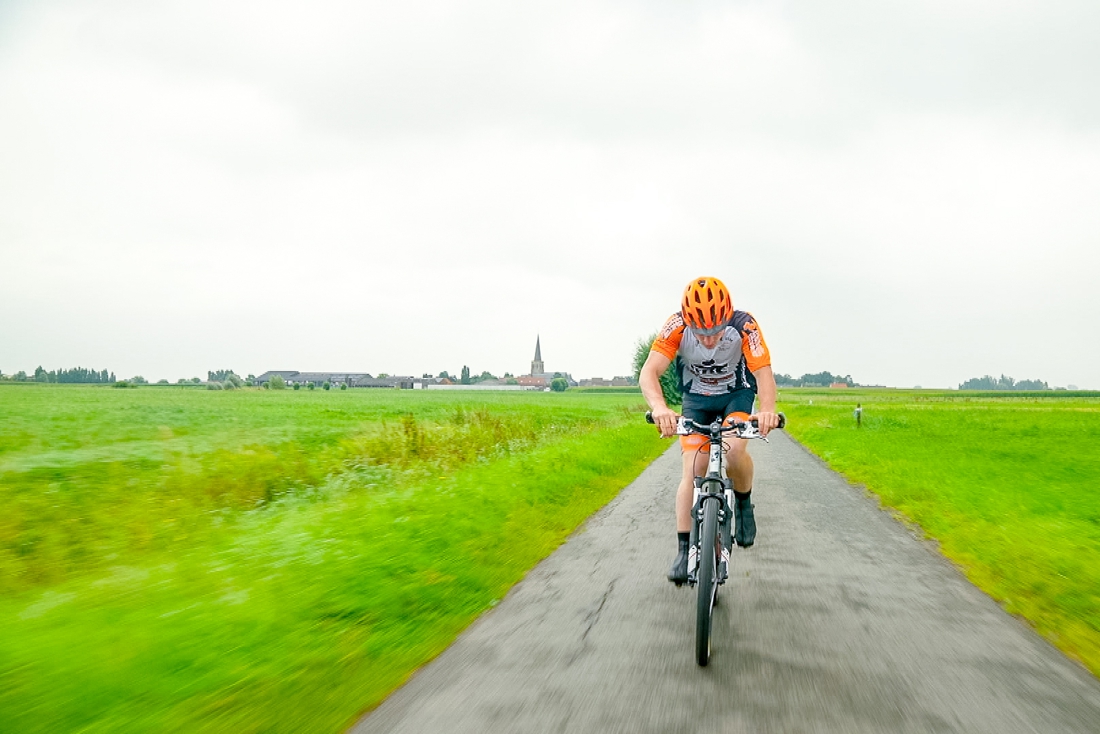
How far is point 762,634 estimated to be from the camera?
4.36 meters

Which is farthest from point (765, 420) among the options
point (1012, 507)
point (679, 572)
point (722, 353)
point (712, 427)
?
point (1012, 507)

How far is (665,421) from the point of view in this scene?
15.6ft

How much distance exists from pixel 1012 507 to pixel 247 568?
9.60 meters

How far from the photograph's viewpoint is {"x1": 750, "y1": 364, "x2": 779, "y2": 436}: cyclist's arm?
4.72 metres

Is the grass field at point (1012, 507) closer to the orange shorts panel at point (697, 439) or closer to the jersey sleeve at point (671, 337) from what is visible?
the orange shorts panel at point (697, 439)

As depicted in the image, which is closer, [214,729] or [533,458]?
[214,729]

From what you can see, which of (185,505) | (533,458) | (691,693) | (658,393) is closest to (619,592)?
(658,393)

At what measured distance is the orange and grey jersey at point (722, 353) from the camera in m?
4.95

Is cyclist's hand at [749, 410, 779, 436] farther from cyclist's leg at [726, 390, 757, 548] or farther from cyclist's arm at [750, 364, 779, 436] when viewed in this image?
cyclist's leg at [726, 390, 757, 548]

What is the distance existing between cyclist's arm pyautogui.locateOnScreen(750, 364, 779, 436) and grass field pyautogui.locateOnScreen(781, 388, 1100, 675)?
84.1 inches

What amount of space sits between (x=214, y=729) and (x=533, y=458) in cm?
1096

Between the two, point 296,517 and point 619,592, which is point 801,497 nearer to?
point 619,592

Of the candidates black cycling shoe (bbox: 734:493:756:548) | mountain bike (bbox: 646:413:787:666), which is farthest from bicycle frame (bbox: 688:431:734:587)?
black cycling shoe (bbox: 734:493:756:548)

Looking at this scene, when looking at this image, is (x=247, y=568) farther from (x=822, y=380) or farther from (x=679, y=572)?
(x=822, y=380)
